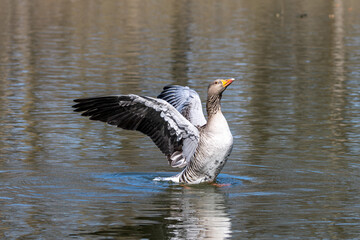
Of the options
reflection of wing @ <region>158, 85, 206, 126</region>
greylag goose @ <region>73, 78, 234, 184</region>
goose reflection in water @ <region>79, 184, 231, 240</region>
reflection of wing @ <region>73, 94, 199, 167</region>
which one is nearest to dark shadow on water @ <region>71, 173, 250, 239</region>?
goose reflection in water @ <region>79, 184, 231, 240</region>

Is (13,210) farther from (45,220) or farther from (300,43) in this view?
(300,43)

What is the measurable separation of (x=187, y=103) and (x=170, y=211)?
3320mm

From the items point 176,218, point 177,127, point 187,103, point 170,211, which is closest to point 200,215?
point 176,218

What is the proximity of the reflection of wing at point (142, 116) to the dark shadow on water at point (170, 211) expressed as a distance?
2.67 feet

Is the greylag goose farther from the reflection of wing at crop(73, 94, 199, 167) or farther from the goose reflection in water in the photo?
the goose reflection in water

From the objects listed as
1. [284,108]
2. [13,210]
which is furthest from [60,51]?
[13,210]

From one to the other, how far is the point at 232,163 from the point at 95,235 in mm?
5477

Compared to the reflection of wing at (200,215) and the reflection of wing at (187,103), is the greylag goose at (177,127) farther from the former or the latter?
the reflection of wing at (187,103)

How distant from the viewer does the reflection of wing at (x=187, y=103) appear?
560 inches

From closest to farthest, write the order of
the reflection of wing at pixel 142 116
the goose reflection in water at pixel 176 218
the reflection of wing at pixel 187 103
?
1. the goose reflection in water at pixel 176 218
2. the reflection of wing at pixel 142 116
3. the reflection of wing at pixel 187 103

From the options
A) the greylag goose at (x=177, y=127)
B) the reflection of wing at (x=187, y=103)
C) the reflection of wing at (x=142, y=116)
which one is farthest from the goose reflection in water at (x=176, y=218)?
the reflection of wing at (x=187, y=103)

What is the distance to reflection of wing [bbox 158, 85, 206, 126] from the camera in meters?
14.2

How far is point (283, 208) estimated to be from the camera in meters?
11.6

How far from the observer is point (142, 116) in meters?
13.0
